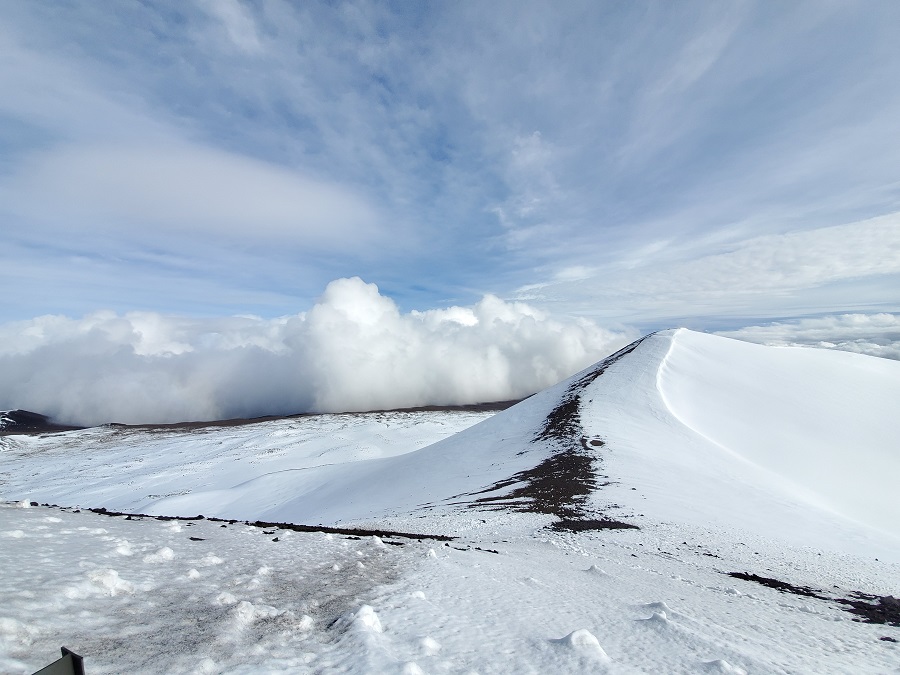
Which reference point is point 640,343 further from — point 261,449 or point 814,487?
point 261,449

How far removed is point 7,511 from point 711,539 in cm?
2334

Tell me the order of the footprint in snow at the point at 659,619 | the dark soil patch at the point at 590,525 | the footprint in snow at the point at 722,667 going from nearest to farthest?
the footprint in snow at the point at 722,667 → the footprint in snow at the point at 659,619 → the dark soil patch at the point at 590,525

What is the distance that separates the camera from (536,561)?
12.6m

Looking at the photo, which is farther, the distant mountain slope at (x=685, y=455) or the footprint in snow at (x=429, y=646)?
the distant mountain slope at (x=685, y=455)

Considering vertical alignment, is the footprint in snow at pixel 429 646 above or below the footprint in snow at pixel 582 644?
above

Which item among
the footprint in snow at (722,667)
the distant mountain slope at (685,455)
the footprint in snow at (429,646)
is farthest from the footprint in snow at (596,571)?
the distant mountain slope at (685,455)

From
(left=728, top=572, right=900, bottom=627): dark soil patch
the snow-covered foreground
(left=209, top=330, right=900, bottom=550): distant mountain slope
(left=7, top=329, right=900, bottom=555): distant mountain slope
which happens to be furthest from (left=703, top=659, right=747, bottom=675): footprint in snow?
(left=209, top=330, right=900, bottom=550): distant mountain slope

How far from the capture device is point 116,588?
6.20 metres

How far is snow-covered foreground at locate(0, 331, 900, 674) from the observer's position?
5.27 metres

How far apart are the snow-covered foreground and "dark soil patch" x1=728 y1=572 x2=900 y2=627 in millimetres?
152

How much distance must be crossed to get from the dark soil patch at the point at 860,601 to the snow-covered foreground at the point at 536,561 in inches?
6.0

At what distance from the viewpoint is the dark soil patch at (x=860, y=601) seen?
9516mm

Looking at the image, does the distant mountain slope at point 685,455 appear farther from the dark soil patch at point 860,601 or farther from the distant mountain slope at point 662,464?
the dark soil patch at point 860,601

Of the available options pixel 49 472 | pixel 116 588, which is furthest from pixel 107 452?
pixel 116 588
